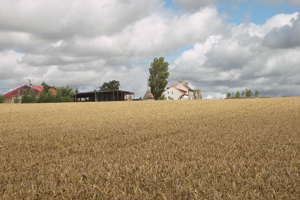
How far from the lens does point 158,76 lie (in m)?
53.2

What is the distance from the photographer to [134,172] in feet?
6.51

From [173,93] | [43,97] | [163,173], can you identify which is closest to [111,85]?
[173,93]

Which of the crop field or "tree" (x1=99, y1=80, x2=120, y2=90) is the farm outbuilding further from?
the crop field

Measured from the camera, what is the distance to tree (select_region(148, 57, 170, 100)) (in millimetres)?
52188

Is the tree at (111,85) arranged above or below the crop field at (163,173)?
above

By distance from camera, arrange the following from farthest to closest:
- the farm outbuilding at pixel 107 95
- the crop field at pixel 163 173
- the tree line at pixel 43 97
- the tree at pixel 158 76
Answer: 1. the tree at pixel 158 76
2. the farm outbuilding at pixel 107 95
3. the tree line at pixel 43 97
4. the crop field at pixel 163 173

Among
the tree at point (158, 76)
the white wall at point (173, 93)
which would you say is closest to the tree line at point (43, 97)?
the tree at point (158, 76)

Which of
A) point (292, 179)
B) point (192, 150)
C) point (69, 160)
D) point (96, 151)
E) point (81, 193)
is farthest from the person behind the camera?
point (96, 151)

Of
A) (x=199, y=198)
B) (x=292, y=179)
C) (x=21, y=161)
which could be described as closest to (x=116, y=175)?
(x=199, y=198)

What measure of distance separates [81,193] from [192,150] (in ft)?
4.84

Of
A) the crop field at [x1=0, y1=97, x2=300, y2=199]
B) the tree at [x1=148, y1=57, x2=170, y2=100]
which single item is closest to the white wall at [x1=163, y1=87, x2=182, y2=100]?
the tree at [x1=148, y1=57, x2=170, y2=100]

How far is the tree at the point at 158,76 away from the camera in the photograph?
171ft

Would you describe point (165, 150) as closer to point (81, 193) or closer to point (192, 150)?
point (192, 150)

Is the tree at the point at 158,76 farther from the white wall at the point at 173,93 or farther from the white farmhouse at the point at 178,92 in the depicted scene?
the white wall at the point at 173,93
